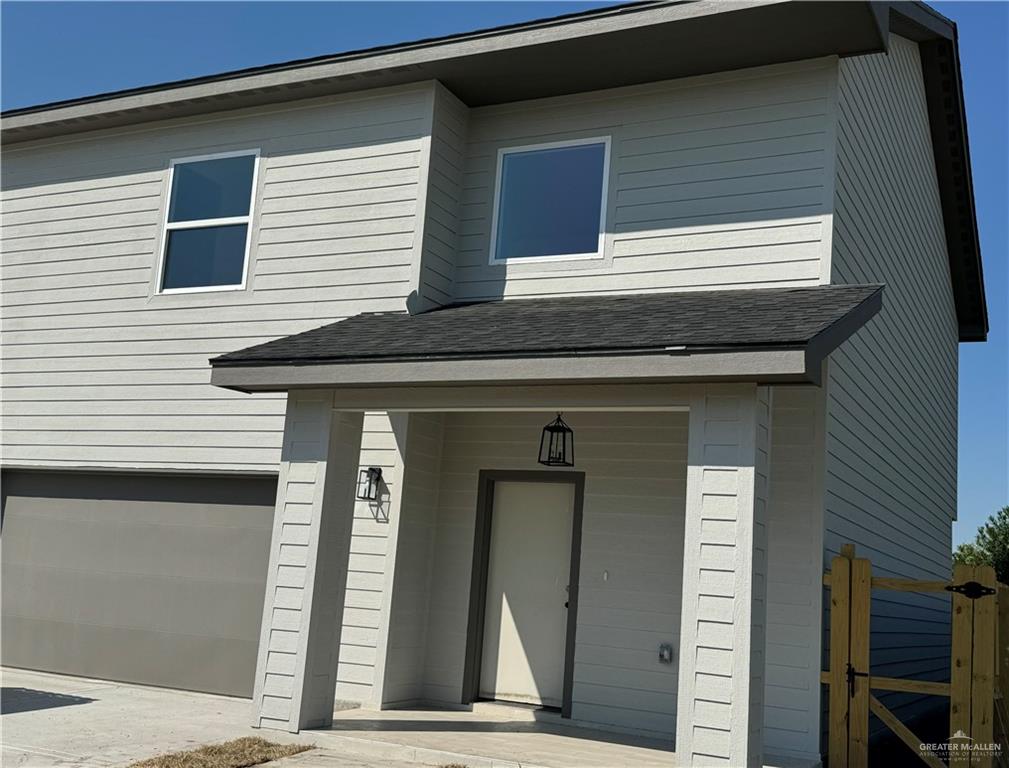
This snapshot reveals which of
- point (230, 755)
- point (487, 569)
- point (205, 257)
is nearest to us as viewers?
point (230, 755)

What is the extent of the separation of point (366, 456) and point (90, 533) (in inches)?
135

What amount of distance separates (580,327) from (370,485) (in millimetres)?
2708

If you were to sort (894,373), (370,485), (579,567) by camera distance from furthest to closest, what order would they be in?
1. (894,373)
2. (370,485)
3. (579,567)

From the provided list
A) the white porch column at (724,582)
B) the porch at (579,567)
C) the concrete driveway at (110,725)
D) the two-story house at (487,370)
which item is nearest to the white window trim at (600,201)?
the two-story house at (487,370)

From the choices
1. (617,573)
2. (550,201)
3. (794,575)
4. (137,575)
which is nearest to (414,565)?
(617,573)

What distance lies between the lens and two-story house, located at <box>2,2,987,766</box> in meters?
6.82

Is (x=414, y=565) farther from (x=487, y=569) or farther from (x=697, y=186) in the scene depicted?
(x=697, y=186)

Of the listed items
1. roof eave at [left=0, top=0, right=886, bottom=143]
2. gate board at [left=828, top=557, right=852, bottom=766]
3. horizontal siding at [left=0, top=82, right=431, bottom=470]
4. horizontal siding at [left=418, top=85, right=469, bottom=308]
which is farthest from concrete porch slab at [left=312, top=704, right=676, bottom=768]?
roof eave at [left=0, top=0, right=886, bottom=143]

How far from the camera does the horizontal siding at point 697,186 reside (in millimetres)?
7961

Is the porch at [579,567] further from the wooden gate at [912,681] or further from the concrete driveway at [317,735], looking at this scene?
the wooden gate at [912,681]

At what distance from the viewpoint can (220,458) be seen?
9.41 metres

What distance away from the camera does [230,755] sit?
6320mm

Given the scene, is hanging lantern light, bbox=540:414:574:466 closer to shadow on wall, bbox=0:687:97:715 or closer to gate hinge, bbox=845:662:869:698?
gate hinge, bbox=845:662:869:698
